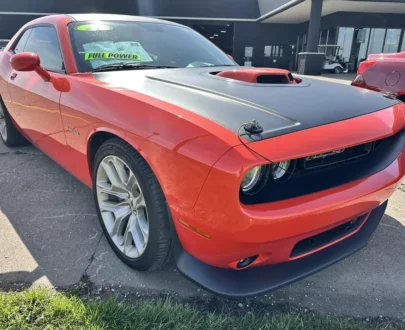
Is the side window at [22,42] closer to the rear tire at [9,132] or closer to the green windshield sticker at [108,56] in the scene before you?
the rear tire at [9,132]

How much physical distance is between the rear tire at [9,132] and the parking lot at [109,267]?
4.24 feet

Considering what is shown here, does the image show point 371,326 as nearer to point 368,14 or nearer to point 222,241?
point 222,241

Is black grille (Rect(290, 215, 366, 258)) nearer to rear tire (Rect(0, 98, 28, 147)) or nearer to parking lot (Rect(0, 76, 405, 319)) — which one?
parking lot (Rect(0, 76, 405, 319))

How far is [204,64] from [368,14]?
23.9m

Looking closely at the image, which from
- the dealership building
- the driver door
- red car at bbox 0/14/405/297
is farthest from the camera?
the dealership building

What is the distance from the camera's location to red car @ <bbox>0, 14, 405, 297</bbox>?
1.46 metres

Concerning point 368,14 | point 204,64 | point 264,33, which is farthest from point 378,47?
point 204,64

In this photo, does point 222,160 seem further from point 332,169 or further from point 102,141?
point 102,141

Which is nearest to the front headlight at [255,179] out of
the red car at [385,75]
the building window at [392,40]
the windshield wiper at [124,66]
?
the windshield wiper at [124,66]

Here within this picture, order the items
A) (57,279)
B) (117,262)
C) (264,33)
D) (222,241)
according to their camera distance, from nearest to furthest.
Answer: (222,241) → (57,279) → (117,262) → (264,33)

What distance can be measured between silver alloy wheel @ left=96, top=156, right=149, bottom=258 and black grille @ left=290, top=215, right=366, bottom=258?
2.65 feet

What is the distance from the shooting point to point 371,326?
5.79 ft

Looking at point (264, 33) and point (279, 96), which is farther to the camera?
point (264, 33)

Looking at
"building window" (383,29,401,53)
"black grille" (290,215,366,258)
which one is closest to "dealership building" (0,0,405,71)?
"building window" (383,29,401,53)
